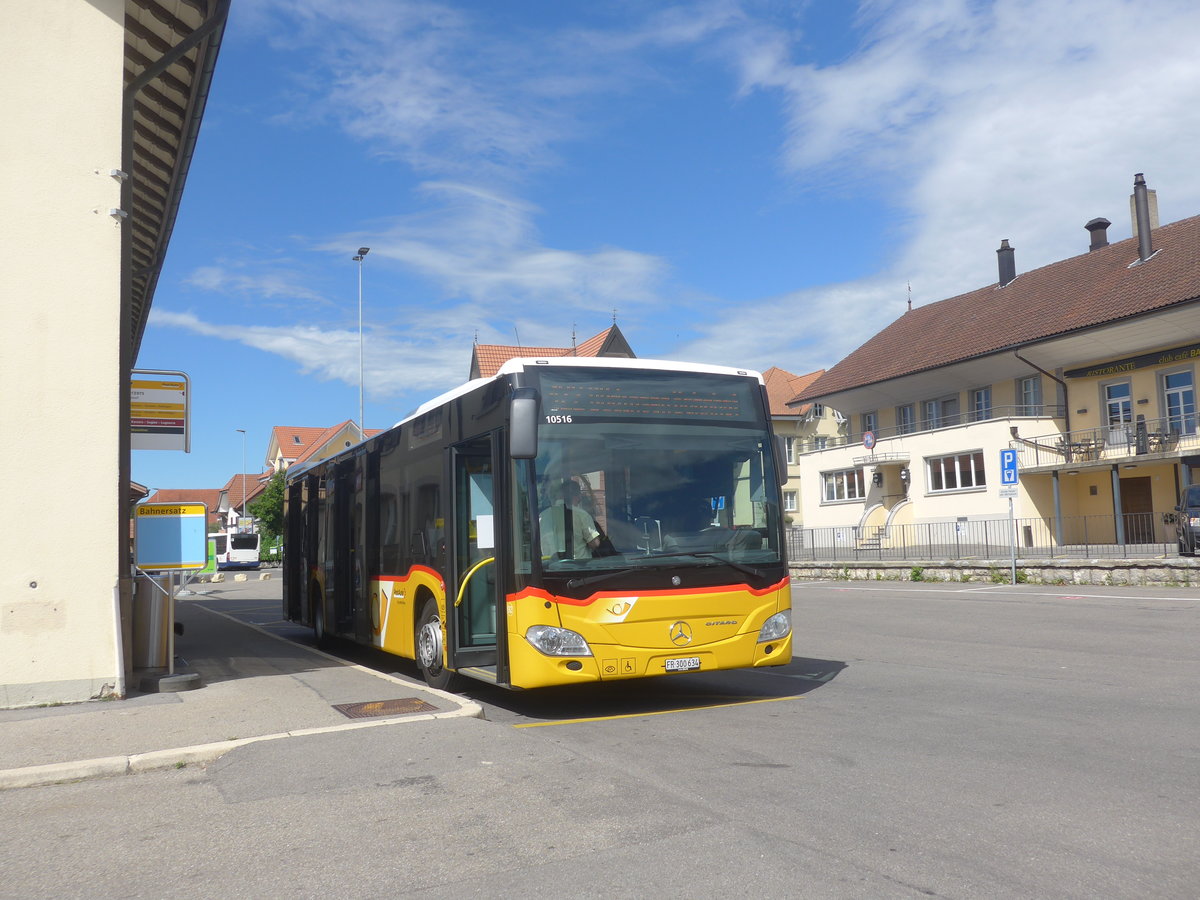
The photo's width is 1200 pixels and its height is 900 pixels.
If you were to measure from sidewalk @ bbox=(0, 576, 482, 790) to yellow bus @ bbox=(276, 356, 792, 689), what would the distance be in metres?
0.85

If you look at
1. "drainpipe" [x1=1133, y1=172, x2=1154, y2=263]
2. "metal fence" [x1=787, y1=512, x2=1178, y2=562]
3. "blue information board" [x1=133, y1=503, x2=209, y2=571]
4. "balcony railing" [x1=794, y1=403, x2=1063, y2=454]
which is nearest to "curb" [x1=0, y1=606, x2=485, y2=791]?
"blue information board" [x1=133, y1=503, x2=209, y2=571]

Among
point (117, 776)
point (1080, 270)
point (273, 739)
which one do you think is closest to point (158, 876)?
point (117, 776)

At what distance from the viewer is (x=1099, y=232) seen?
149ft

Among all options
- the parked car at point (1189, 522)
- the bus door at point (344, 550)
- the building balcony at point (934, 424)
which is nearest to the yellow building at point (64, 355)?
the bus door at point (344, 550)

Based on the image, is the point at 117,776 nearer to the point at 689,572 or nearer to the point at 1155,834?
the point at 689,572

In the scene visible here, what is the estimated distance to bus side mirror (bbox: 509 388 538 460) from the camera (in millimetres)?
7848

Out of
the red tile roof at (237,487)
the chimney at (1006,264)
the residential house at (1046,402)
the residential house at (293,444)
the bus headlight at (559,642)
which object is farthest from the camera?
the red tile roof at (237,487)

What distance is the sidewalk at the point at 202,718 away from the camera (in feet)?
22.0

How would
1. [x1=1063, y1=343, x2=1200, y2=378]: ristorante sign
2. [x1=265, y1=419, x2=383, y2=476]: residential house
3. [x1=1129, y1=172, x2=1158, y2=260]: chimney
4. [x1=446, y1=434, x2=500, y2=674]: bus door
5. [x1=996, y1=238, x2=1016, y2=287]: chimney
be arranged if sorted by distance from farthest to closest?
[x1=265, y1=419, x2=383, y2=476]: residential house, [x1=996, y1=238, x2=1016, y2=287]: chimney, [x1=1129, y1=172, x2=1158, y2=260]: chimney, [x1=1063, y1=343, x2=1200, y2=378]: ristorante sign, [x1=446, y1=434, x2=500, y2=674]: bus door

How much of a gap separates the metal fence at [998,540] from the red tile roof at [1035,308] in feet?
23.9

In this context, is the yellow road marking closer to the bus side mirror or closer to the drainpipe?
the bus side mirror

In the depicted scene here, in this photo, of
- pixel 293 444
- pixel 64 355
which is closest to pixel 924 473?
pixel 64 355

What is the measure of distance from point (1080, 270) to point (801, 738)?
134 feet

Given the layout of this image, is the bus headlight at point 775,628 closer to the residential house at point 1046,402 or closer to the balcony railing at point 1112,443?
the residential house at point 1046,402
